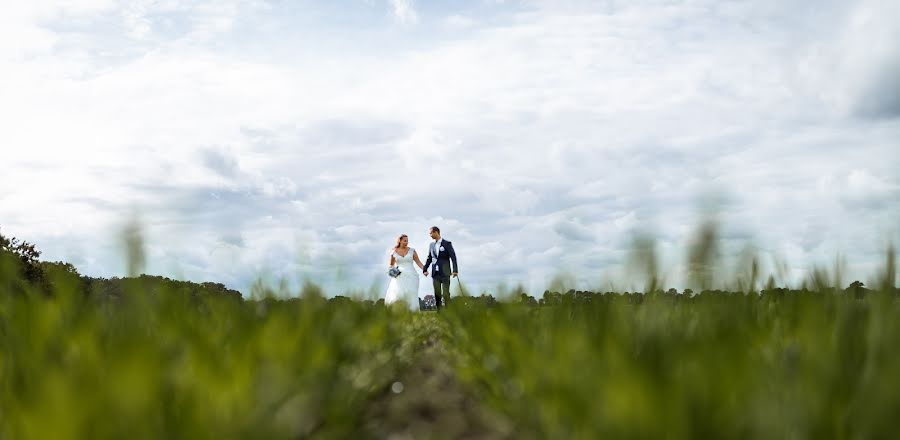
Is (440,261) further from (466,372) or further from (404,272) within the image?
(466,372)

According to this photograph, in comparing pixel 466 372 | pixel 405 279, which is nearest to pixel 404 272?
pixel 405 279

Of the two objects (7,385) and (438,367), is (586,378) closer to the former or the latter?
(7,385)

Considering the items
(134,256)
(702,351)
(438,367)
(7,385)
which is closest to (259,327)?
(134,256)

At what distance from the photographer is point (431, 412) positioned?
13.7 feet

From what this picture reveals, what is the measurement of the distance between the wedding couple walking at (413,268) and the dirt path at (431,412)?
37.7 ft

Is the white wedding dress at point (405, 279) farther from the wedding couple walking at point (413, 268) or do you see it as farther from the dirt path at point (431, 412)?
the dirt path at point (431, 412)

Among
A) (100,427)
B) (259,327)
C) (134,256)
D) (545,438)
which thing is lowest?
(545,438)

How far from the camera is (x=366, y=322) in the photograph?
5.91 m

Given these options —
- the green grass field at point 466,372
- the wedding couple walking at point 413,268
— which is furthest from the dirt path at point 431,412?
the wedding couple walking at point 413,268

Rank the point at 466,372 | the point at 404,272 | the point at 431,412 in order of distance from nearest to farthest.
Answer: the point at 431,412 < the point at 466,372 < the point at 404,272

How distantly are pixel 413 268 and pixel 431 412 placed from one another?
43.4 ft

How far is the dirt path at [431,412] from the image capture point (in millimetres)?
3760

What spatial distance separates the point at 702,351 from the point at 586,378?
1.52 feet

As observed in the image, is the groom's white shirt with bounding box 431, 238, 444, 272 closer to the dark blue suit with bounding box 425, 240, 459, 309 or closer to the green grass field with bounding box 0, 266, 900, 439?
the dark blue suit with bounding box 425, 240, 459, 309
